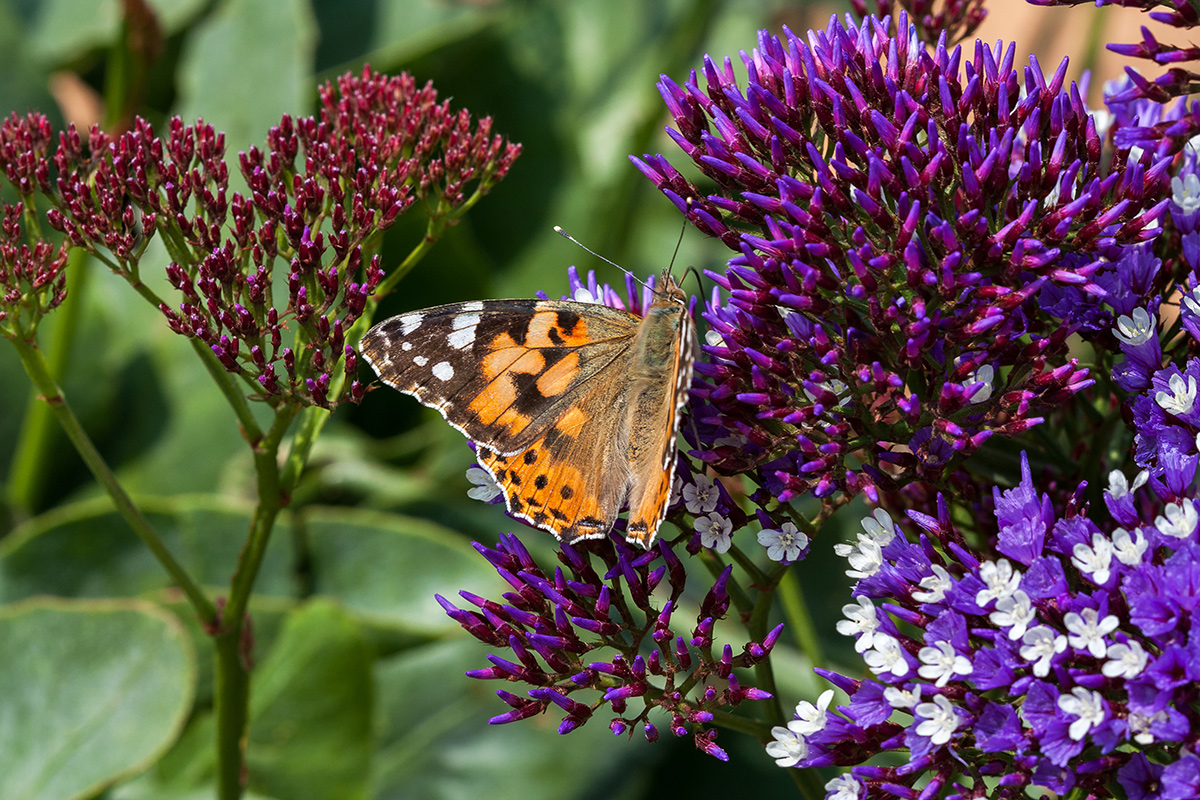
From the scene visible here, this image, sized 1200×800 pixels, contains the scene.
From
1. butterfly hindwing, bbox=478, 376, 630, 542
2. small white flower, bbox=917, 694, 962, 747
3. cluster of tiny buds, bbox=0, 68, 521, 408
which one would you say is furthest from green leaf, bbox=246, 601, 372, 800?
small white flower, bbox=917, 694, 962, 747

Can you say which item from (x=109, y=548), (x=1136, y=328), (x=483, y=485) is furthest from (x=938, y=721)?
(x=109, y=548)

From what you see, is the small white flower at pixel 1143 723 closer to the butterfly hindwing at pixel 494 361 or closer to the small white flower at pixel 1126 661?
the small white flower at pixel 1126 661

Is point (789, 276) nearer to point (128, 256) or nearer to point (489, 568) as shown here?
point (128, 256)

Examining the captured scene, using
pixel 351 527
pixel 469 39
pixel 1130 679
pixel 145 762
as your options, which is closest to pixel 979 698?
pixel 1130 679

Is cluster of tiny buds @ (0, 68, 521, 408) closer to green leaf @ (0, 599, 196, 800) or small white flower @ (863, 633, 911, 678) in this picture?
small white flower @ (863, 633, 911, 678)

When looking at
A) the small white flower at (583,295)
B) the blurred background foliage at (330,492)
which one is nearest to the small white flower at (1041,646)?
the small white flower at (583,295)

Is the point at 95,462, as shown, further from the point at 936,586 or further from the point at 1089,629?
the point at 1089,629

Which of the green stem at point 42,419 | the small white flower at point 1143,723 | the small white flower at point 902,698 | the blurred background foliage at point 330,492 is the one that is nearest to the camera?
the small white flower at point 1143,723
